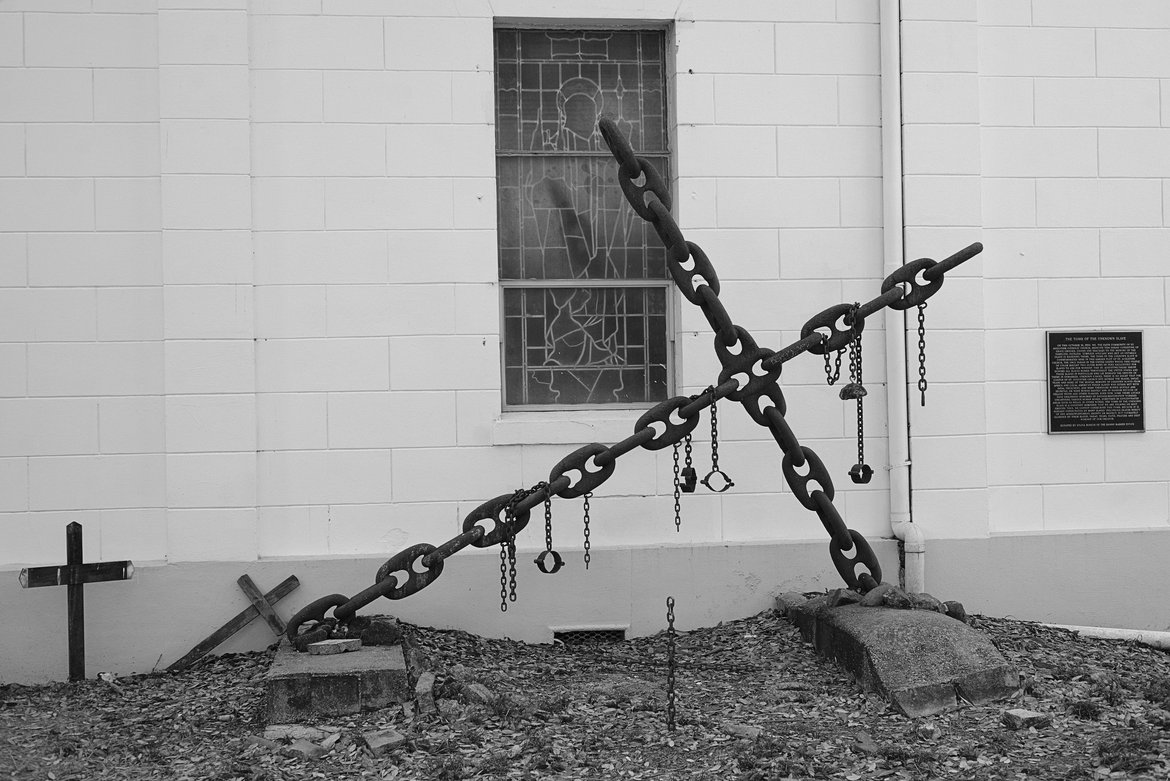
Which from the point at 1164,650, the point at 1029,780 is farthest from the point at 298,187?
the point at 1164,650

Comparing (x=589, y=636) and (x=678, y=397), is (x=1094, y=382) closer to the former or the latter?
(x=678, y=397)

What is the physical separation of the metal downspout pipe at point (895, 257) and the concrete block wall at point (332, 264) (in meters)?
0.08

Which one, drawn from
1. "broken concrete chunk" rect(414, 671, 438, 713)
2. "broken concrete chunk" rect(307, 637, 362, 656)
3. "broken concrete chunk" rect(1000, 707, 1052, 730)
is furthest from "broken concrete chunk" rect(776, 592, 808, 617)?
"broken concrete chunk" rect(307, 637, 362, 656)

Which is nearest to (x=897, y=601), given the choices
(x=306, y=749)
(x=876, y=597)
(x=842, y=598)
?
(x=876, y=597)

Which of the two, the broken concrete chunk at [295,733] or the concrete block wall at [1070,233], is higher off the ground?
the concrete block wall at [1070,233]

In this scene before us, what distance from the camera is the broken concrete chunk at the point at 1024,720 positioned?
4273mm

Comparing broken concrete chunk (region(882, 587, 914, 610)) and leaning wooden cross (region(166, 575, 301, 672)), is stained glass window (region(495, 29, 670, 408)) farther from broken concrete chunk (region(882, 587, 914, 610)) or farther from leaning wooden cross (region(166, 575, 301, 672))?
broken concrete chunk (region(882, 587, 914, 610))

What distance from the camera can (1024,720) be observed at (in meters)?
4.32

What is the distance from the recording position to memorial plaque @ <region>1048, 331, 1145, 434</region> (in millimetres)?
6066

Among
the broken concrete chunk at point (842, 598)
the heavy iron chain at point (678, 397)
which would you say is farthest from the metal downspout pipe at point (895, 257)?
the heavy iron chain at point (678, 397)

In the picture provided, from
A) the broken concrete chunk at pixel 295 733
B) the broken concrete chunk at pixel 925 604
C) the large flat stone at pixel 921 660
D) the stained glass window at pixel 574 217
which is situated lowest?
the broken concrete chunk at pixel 295 733

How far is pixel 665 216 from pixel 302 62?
2.15 metres

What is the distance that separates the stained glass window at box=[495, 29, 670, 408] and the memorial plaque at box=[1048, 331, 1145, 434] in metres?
2.03

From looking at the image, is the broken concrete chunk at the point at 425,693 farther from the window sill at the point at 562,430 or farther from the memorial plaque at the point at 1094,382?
the memorial plaque at the point at 1094,382
